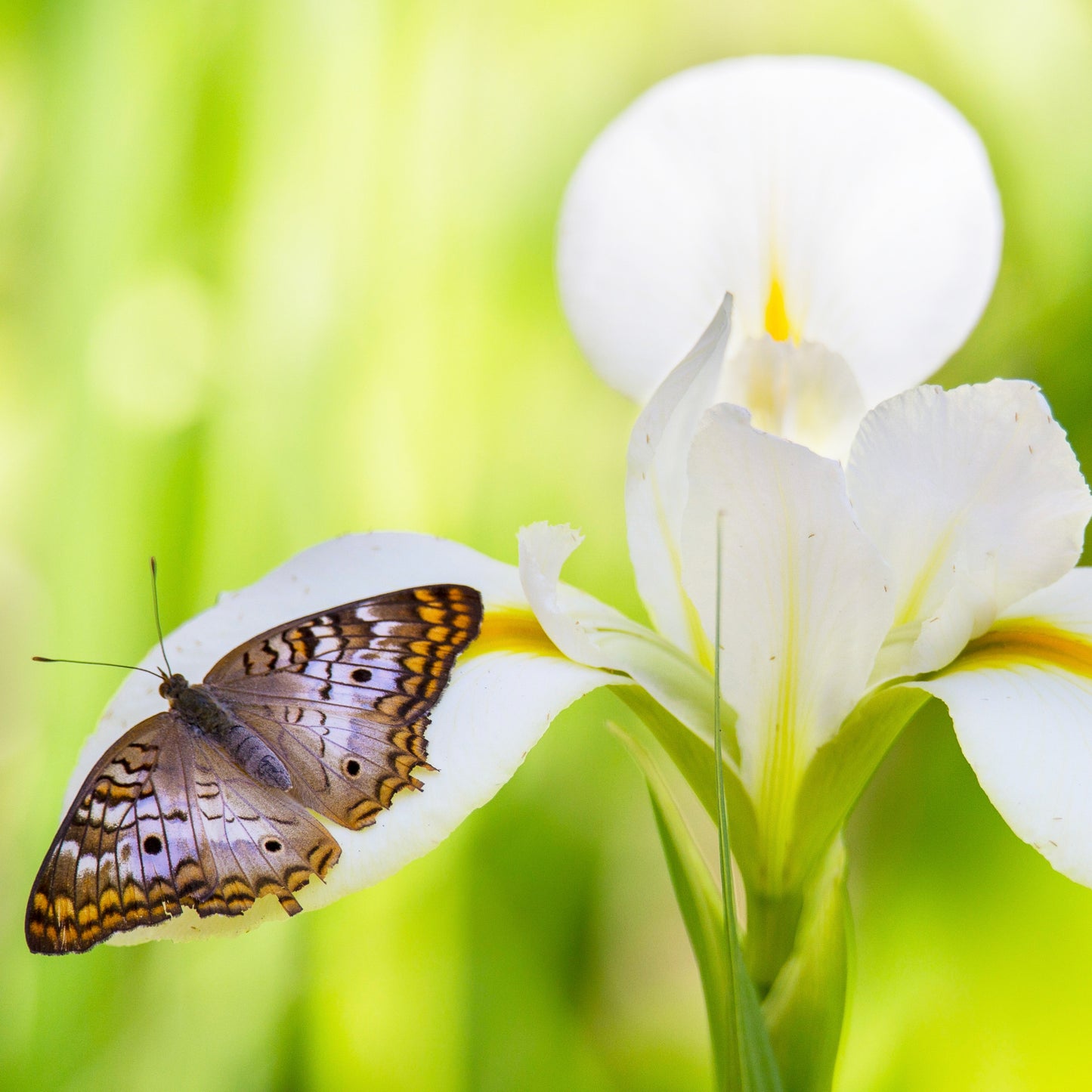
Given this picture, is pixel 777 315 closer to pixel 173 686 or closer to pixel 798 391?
pixel 798 391

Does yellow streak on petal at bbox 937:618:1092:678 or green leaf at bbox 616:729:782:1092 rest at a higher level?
yellow streak on petal at bbox 937:618:1092:678

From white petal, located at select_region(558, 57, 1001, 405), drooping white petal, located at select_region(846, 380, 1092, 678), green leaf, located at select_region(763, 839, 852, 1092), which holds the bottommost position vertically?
green leaf, located at select_region(763, 839, 852, 1092)

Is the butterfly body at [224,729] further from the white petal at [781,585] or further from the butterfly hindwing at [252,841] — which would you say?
the white petal at [781,585]

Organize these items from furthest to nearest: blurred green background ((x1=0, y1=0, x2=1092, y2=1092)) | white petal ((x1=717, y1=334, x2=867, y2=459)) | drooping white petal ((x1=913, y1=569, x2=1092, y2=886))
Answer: blurred green background ((x1=0, y1=0, x2=1092, y2=1092))
white petal ((x1=717, y1=334, x2=867, y2=459))
drooping white petal ((x1=913, y1=569, x2=1092, y2=886))

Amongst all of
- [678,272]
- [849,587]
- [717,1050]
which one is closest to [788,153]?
[678,272]

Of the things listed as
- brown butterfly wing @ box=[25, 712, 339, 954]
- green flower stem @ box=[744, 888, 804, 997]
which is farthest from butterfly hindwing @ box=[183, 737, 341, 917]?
green flower stem @ box=[744, 888, 804, 997]

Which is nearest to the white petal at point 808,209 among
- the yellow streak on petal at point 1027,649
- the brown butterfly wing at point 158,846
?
the yellow streak on petal at point 1027,649

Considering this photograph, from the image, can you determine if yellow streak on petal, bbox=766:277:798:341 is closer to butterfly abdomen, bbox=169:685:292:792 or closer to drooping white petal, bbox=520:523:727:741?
drooping white petal, bbox=520:523:727:741

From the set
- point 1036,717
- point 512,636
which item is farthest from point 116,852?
point 1036,717
